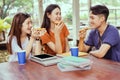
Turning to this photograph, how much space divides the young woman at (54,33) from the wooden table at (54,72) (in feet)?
1.87

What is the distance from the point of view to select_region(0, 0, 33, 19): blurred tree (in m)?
3.67

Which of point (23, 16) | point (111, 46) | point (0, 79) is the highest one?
point (23, 16)

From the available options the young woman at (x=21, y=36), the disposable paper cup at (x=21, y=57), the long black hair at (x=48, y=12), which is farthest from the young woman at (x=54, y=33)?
the disposable paper cup at (x=21, y=57)

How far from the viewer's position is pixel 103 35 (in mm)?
2260

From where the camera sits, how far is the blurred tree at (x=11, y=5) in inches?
145

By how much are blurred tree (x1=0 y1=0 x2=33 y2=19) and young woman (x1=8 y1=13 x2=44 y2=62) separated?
1.39 m

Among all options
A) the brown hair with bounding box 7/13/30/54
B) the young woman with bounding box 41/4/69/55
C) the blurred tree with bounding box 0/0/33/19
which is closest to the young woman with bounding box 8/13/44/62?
the brown hair with bounding box 7/13/30/54

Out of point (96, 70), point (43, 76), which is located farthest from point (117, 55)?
point (43, 76)

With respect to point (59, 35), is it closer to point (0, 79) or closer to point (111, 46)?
point (111, 46)

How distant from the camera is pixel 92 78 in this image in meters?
1.54

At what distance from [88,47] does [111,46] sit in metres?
0.39

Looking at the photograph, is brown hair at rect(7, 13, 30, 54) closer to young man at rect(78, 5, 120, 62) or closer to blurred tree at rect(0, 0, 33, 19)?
young man at rect(78, 5, 120, 62)

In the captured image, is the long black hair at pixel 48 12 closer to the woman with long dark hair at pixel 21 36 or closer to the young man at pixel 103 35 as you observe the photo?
the woman with long dark hair at pixel 21 36

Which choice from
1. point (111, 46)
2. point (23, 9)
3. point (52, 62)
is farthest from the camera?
point (23, 9)
